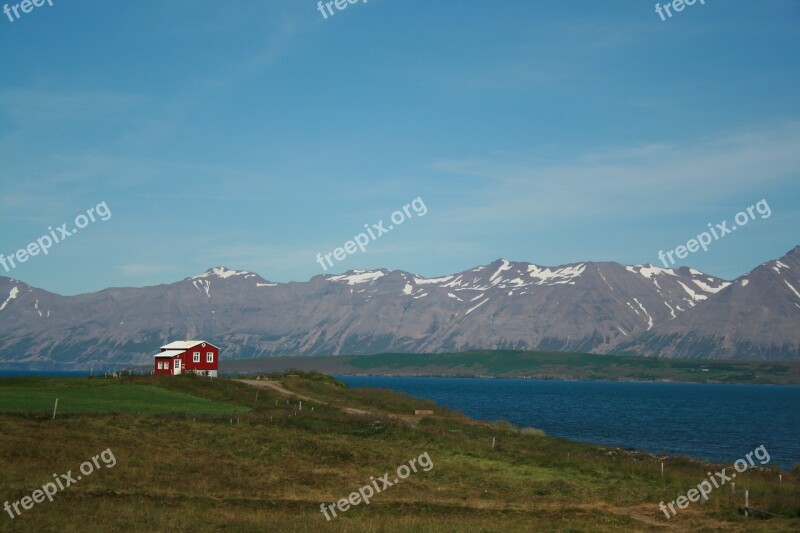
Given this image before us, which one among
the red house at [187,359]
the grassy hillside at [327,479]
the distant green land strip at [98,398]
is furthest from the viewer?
the red house at [187,359]

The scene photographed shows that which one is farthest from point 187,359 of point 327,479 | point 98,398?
point 327,479

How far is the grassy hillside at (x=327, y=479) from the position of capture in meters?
38.0

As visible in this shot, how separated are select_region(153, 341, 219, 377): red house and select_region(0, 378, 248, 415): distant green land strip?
2226 centimetres

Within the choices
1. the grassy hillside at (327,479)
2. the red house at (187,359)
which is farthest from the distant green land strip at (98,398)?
the red house at (187,359)

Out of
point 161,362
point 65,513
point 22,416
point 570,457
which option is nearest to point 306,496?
point 65,513

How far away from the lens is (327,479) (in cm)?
4994

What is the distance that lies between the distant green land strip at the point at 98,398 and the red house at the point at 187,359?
877 inches

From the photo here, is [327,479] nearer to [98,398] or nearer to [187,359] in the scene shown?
[98,398]

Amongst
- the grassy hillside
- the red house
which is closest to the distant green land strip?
the grassy hillside

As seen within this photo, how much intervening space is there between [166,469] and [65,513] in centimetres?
1213

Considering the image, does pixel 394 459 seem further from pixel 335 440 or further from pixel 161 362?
pixel 161 362

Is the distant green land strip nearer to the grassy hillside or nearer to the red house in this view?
the grassy hillside

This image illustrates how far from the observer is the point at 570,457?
63125mm

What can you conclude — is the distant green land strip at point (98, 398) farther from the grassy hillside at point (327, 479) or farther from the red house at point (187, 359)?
the red house at point (187, 359)
